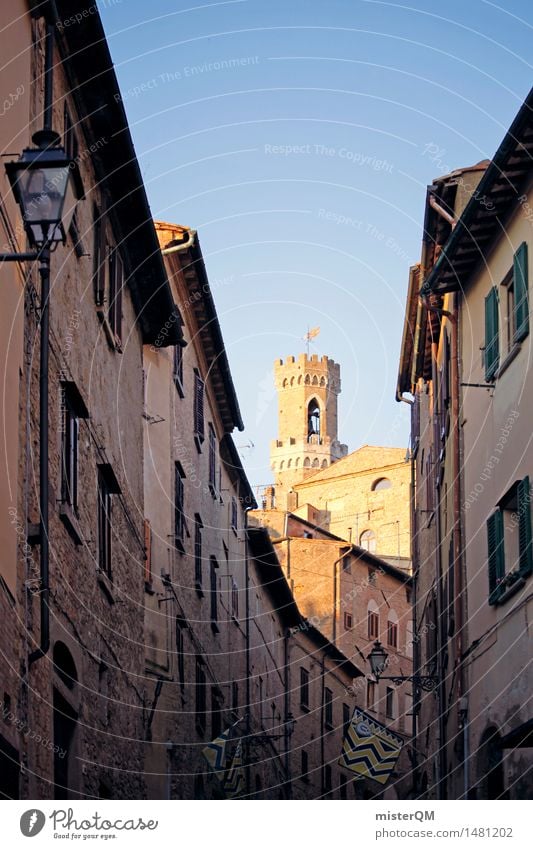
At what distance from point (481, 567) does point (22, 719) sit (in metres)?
8.68

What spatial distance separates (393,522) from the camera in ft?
281

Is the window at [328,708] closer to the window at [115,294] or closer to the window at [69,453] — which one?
the window at [115,294]

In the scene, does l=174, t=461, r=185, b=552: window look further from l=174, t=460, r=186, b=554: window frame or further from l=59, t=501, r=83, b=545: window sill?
l=59, t=501, r=83, b=545: window sill

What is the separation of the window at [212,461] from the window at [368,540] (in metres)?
52.0

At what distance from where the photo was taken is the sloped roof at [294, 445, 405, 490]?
294 ft

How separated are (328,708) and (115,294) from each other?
3444 cm

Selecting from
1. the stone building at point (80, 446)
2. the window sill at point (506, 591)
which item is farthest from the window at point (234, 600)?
the window sill at point (506, 591)

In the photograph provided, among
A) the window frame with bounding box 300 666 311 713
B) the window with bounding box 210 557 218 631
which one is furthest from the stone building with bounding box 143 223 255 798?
the window frame with bounding box 300 666 311 713

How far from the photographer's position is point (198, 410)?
3161cm

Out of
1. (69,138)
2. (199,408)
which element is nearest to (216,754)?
(199,408)

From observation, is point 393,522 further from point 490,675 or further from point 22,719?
point 22,719

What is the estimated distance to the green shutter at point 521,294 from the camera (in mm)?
17678
